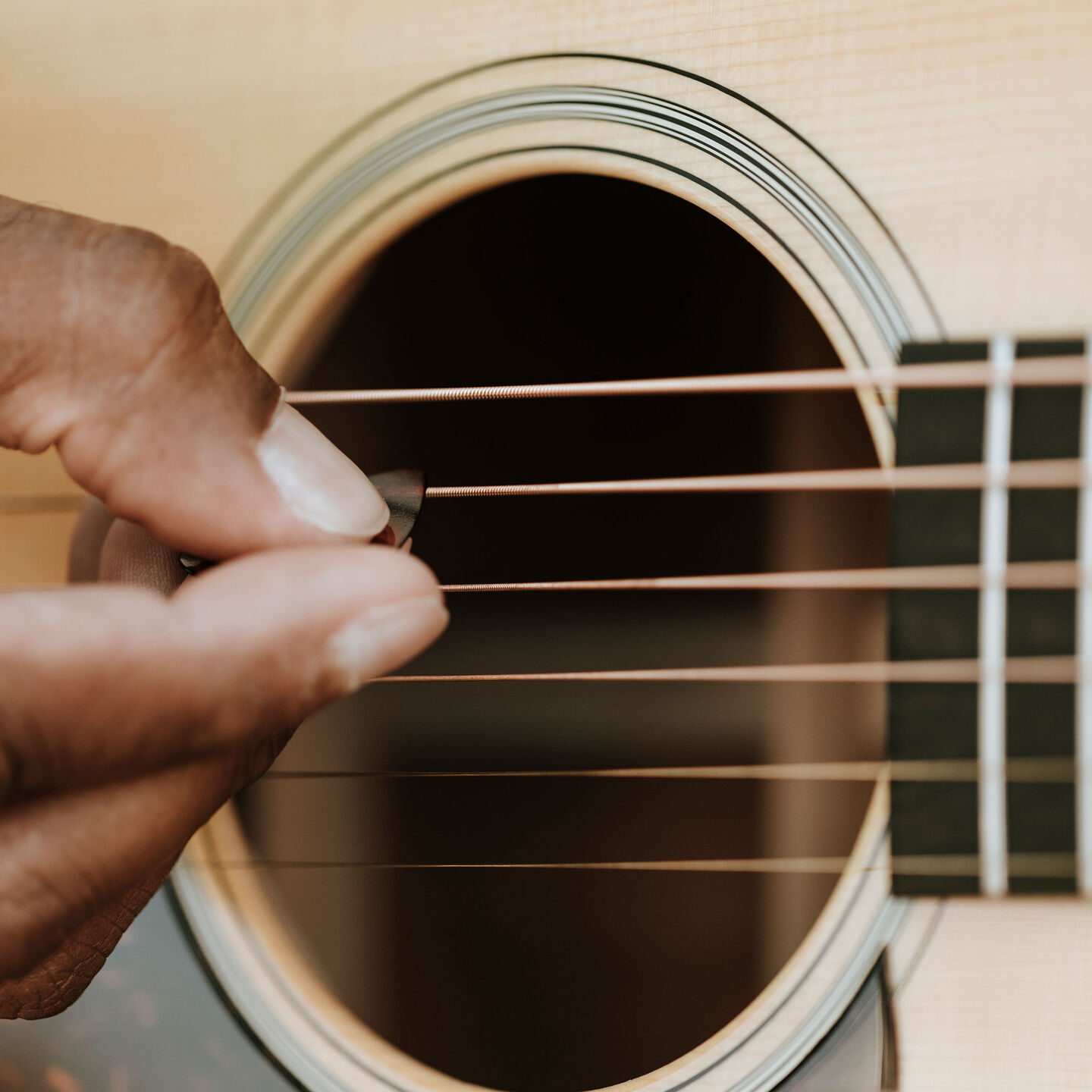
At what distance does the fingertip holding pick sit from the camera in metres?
0.35

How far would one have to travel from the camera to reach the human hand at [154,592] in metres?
0.27

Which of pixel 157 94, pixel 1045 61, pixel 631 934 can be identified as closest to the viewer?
pixel 1045 61

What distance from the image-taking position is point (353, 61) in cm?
49

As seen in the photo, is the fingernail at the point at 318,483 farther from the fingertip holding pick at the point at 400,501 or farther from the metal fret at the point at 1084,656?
the metal fret at the point at 1084,656

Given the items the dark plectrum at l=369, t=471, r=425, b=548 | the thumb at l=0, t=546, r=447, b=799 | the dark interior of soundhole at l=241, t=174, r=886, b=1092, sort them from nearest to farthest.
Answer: the thumb at l=0, t=546, r=447, b=799
the dark plectrum at l=369, t=471, r=425, b=548
the dark interior of soundhole at l=241, t=174, r=886, b=1092

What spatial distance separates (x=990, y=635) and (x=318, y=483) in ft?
1.06

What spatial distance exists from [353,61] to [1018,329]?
382mm

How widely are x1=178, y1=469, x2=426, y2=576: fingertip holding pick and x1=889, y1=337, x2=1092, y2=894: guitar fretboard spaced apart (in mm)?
234

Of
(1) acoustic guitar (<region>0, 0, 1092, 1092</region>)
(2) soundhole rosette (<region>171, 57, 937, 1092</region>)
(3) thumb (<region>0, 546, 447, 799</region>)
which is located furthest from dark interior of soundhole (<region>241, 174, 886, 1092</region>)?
(3) thumb (<region>0, 546, 447, 799</region>)

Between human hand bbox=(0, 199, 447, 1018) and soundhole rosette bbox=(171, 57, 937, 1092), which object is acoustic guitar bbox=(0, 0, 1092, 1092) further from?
human hand bbox=(0, 199, 447, 1018)

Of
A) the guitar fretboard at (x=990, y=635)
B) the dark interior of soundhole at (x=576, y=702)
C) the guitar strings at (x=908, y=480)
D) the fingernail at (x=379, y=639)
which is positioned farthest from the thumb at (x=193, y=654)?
the dark interior of soundhole at (x=576, y=702)

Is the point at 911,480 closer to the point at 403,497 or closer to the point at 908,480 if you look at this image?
the point at 908,480

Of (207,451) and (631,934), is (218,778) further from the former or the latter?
(631,934)

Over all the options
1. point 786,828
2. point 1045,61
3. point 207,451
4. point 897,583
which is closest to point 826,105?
point 1045,61
